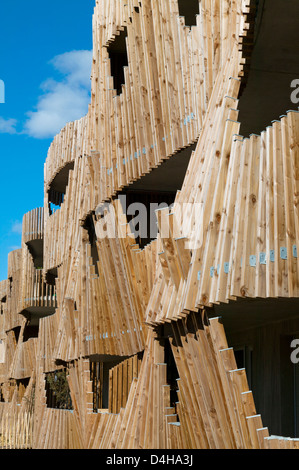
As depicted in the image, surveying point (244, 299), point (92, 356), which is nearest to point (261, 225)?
point (244, 299)

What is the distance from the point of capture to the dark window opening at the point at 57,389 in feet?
67.8

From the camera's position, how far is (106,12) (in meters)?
14.8

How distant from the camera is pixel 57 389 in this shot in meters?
21.0

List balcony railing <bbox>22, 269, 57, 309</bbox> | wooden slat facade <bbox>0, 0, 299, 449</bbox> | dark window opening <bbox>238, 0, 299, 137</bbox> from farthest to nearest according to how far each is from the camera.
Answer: balcony railing <bbox>22, 269, 57, 309</bbox> → dark window opening <bbox>238, 0, 299, 137</bbox> → wooden slat facade <bbox>0, 0, 299, 449</bbox>

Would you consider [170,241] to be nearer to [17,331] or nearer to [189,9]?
[189,9]

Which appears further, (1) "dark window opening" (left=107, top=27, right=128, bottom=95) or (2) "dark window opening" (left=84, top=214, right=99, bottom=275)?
(2) "dark window opening" (left=84, top=214, right=99, bottom=275)

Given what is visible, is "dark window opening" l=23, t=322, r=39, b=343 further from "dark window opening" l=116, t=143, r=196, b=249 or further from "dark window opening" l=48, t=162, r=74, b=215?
"dark window opening" l=116, t=143, r=196, b=249

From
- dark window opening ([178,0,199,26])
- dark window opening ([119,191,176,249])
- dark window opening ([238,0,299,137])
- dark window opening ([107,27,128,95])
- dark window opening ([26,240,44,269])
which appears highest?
dark window opening ([178,0,199,26])

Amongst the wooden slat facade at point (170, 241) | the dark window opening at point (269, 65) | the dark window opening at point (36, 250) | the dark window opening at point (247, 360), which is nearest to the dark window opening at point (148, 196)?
the wooden slat facade at point (170, 241)

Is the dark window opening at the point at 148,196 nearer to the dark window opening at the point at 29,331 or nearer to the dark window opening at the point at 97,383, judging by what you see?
the dark window opening at the point at 97,383

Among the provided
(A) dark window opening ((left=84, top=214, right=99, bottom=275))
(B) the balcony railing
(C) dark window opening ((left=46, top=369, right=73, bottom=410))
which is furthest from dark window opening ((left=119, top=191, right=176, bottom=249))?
(B) the balcony railing

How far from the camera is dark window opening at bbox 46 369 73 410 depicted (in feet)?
67.8

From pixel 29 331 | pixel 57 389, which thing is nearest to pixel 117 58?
pixel 57 389
